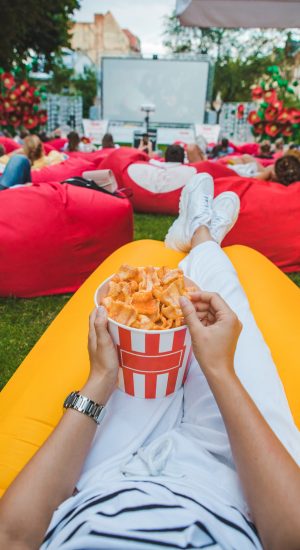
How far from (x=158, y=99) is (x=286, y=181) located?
1638 centimetres

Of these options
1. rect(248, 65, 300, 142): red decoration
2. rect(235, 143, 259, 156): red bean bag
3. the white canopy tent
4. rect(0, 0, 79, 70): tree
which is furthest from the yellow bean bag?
rect(0, 0, 79, 70): tree

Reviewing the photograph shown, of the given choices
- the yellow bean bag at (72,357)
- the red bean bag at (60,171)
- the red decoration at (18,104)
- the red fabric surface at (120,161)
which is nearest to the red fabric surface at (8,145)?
the red decoration at (18,104)

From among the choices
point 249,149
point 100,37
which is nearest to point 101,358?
point 249,149

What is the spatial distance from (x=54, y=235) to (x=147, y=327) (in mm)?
1663

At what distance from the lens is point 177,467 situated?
3.45ft

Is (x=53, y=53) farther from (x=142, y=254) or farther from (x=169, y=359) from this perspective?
(x=169, y=359)

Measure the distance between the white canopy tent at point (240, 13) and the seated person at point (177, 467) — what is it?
3.00 m

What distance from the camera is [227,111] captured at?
17.5 m

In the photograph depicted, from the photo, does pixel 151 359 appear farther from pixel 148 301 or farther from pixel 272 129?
pixel 272 129

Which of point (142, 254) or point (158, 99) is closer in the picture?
point (142, 254)

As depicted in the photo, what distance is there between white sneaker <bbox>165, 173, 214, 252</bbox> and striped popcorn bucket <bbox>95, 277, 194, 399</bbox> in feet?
3.45

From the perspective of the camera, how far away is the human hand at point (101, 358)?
41.2 inches

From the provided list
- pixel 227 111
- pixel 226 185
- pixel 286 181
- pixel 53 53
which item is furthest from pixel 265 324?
pixel 227 111

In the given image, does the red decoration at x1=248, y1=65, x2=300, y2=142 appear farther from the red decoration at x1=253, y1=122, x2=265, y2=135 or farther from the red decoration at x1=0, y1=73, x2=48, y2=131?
the red decoration at x1=0, y1=73, x2=48, y2=131
